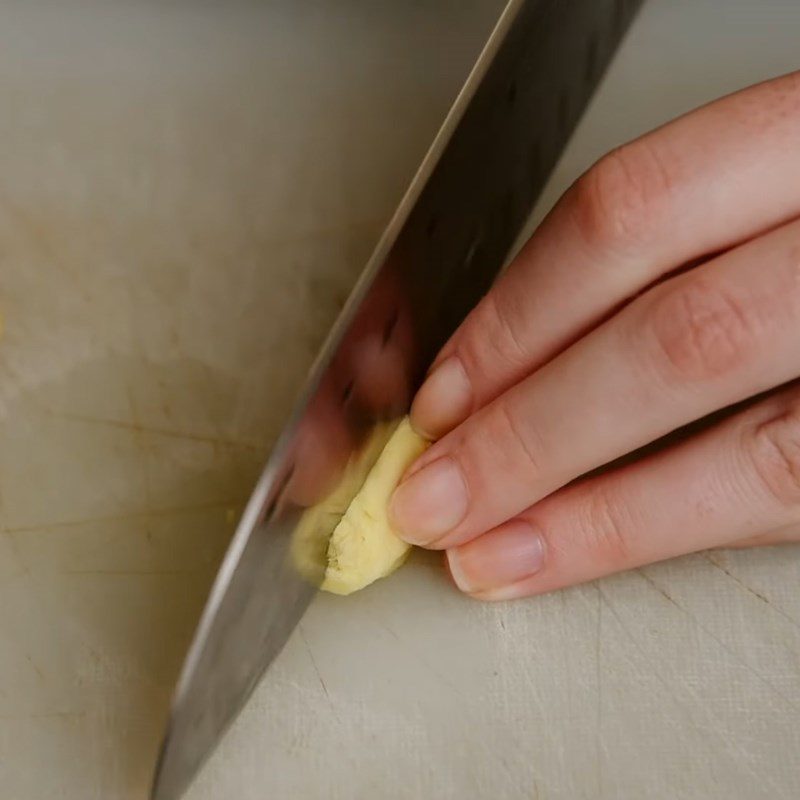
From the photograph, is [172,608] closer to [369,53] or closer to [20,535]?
[20,535]

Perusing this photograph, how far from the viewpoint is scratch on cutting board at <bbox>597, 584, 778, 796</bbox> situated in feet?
2.68

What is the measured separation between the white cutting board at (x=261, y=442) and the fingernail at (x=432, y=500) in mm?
73

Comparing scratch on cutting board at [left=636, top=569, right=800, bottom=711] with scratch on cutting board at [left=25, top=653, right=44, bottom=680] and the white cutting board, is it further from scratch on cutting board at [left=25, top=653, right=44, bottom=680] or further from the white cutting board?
scratch on cutting board at [left=25, top=653, right=44, bottom=680]

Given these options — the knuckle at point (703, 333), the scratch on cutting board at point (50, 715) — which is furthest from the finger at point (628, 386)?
the scratch on cutting board at point (50, 715)

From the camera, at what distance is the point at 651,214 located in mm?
751

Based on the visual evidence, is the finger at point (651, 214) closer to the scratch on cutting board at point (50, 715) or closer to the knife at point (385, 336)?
the knife at point (385, 336)

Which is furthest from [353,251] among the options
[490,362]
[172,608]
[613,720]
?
[613,720]

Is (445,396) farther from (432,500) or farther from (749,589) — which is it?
(749,589)

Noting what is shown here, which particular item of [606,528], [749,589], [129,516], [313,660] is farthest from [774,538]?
[129,516]

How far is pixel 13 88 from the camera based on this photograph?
121 cm

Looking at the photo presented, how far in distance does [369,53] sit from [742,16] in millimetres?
440

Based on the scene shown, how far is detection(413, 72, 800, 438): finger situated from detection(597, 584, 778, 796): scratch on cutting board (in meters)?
0.24

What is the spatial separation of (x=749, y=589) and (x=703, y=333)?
0.88 ft

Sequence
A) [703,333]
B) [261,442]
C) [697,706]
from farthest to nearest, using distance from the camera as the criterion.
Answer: [261,442] < [697,706] < [703,333]
